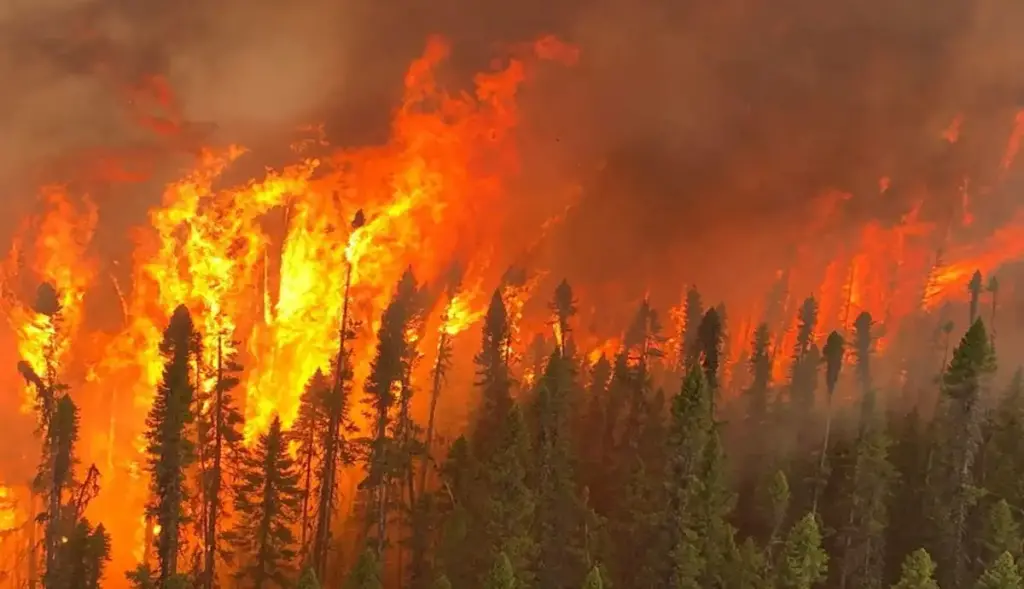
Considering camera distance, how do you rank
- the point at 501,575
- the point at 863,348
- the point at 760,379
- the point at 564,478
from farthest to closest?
the point at 863,348, the point at 760,379, the point at 564,478, the point at 501,575

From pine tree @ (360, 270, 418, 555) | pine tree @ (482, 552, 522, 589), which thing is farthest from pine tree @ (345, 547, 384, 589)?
pine tree @ (360, 270, 418, 555)

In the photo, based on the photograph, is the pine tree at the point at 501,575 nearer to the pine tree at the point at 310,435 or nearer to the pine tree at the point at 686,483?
the pine tree at the point at 686,483

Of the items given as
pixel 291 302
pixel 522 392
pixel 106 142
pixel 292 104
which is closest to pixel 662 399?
pixel 522 392

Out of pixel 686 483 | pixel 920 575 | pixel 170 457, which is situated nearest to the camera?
pixel 920 575

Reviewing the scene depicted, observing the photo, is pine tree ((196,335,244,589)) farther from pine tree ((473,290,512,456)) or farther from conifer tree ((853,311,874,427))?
conifer tree ((853,311,874,427))

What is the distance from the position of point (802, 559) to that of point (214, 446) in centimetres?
2961

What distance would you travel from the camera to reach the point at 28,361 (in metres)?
51.2

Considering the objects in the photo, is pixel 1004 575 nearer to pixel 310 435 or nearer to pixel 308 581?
pixel 308 581

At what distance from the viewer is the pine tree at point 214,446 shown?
45.7m

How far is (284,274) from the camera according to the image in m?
53.6

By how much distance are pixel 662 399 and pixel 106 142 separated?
35.4m

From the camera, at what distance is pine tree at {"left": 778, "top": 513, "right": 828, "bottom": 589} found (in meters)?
37.4

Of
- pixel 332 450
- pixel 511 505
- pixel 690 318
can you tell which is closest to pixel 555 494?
pixel 511 505

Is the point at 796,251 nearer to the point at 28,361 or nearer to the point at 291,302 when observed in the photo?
the point at 291,302
